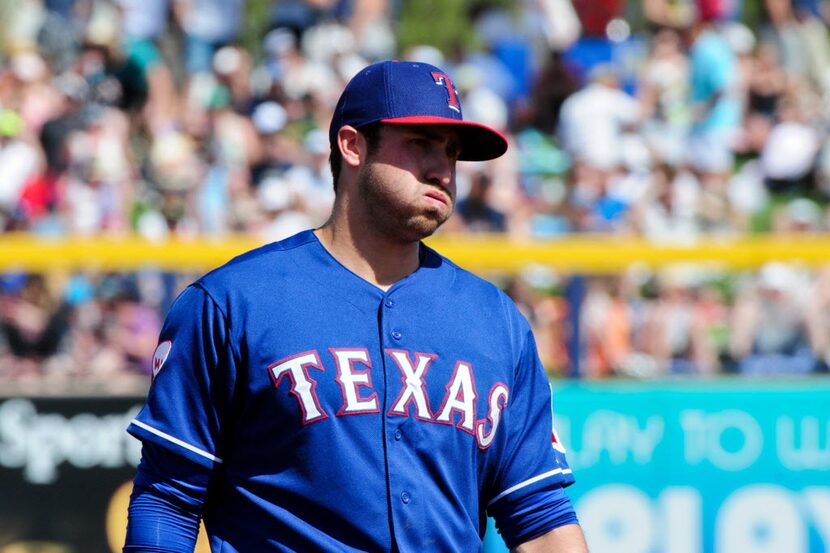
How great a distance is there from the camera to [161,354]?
2.99m

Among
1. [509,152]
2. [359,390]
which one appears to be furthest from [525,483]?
[509,152]

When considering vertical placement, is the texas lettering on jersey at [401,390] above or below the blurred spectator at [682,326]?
above

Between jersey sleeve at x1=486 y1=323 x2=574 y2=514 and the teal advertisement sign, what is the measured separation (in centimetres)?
300

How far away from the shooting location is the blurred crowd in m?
6.55

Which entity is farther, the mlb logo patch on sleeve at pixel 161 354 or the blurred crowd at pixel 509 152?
the blurred crowd at pixel 509 152

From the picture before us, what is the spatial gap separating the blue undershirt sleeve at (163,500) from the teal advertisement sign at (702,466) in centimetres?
345

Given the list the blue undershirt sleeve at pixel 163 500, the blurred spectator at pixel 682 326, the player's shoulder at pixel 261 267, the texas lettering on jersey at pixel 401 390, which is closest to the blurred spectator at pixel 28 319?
the blurred spectator at pixel 682 326

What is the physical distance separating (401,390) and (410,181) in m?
0.47

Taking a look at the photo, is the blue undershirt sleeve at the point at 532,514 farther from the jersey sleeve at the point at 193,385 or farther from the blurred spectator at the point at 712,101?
the blurred spectator at the point at 712,101

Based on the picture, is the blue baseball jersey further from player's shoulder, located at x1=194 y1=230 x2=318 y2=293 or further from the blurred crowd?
the blurred crowd

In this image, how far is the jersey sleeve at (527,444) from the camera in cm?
317

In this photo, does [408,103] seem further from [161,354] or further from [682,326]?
[682,326]

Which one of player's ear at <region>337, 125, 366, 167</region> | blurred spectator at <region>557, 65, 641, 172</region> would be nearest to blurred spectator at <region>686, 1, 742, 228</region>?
blurred spectator at <region>557, 65, 641, 172</region>

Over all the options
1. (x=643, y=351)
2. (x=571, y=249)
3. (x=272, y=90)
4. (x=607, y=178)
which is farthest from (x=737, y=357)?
(x=272, y=90)
